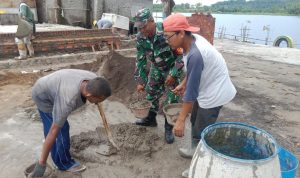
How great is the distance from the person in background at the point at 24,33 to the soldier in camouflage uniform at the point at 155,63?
16.1ft

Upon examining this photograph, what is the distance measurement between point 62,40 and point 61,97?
7.15m

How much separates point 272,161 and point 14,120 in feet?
13.6

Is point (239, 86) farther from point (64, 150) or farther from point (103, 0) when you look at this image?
point (103, 0)

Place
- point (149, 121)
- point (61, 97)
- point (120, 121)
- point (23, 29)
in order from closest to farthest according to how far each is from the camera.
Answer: point (61, 97)
point (149, 121)
point (120, 121)
point (23, 29)

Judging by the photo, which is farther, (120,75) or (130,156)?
(120,75)

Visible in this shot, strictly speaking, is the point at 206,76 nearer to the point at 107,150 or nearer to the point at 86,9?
the point at 107,150

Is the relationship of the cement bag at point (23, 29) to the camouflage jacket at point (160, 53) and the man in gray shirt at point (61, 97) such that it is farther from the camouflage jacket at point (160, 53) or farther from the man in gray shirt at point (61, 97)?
the man in gray shirt at point (61, 97)

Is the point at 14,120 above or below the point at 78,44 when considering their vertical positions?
below

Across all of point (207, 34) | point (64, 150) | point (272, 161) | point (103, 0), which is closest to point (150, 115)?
point (64, 150)

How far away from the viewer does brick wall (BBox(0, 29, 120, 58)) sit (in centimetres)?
843

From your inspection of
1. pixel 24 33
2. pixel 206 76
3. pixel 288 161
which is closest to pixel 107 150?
pixel 206 76

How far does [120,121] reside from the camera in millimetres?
4910

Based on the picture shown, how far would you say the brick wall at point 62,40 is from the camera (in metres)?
8.43

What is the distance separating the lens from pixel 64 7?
14859mm
